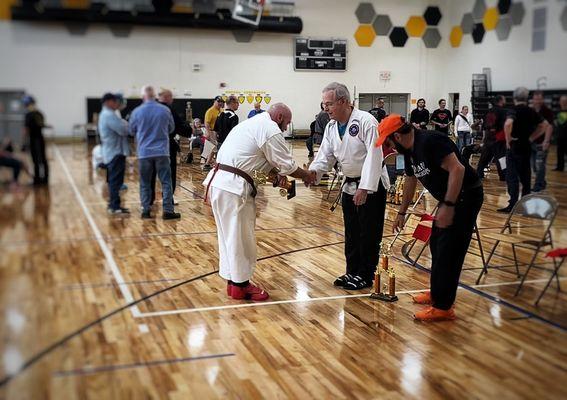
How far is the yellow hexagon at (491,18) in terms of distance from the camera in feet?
5.85

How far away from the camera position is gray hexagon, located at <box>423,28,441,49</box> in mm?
1822

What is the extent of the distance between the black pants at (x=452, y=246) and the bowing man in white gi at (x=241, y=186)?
1.14 metres

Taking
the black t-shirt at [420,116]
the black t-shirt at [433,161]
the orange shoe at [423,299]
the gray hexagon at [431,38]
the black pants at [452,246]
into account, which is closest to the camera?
the gray hexagon at [431,38]

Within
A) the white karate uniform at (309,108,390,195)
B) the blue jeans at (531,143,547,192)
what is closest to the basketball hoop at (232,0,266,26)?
the blue jeans at (531,143,547,192)

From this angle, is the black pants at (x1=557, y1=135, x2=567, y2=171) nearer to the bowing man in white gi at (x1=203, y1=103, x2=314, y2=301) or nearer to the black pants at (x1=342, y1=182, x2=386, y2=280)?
the bowing man in white gi at (x1=203, y1=103, x2=314, y2=301)

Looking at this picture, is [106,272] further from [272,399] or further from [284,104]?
[272,399]

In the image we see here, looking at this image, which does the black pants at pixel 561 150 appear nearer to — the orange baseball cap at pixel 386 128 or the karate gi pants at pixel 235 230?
the orange baseball cap at pixel 386 128

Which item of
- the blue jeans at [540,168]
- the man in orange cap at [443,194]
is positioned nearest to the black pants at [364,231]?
the man in orange cap at [443,194]

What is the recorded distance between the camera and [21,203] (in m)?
1.25

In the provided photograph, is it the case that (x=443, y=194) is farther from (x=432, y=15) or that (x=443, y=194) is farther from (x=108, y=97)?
(x=108, y=97)

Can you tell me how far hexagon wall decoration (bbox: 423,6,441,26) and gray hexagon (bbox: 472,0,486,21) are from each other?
11cm

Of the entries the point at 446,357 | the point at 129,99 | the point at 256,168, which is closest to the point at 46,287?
the point at 129,99

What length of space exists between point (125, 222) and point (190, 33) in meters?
0.96

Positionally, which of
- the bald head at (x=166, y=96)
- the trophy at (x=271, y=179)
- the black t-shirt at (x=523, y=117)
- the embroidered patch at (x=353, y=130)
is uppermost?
the bald head at (x=166, y=96)
